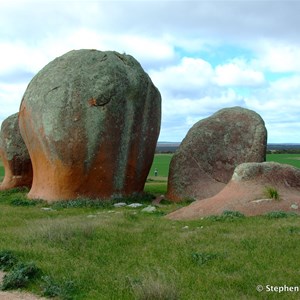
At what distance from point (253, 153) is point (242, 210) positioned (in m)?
7.74

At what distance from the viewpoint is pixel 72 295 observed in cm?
679

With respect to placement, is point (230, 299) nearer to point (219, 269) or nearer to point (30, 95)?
point (219, 269)

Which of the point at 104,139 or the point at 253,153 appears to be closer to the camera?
the point at 104,139

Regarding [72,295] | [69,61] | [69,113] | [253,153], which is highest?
[69,61]

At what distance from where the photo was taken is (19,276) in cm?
731

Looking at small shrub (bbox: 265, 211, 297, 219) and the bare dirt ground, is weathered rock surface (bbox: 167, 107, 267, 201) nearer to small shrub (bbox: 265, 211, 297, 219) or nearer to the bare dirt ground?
small shrub (bbox: 265, 211, 297, 219)

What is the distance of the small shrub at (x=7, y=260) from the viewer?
8203mm

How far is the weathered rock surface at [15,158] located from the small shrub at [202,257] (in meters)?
16.7

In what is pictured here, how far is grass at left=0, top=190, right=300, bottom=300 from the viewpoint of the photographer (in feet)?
22.4

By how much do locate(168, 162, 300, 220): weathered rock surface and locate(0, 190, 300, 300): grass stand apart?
0.98 meters

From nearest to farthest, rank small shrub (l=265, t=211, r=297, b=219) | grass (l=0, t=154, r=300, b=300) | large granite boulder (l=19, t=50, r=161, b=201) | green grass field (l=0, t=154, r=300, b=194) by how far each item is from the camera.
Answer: grass (l=0, t=154, r=300, b=300)
small shrub (l=265, t=211, r=297, b=219)
large granite boulder (l=19, t=50, r=161, b=201)
green grass field (l=0, t=154, r=300, b=194)

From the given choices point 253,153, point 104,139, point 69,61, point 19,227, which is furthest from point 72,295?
point 253,153

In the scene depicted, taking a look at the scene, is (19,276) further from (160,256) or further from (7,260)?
(160,256)

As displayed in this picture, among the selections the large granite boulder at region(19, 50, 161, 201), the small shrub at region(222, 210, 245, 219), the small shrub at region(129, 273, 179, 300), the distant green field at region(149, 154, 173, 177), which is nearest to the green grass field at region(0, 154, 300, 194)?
the distant green field at region(149, 154, 173, 177)
